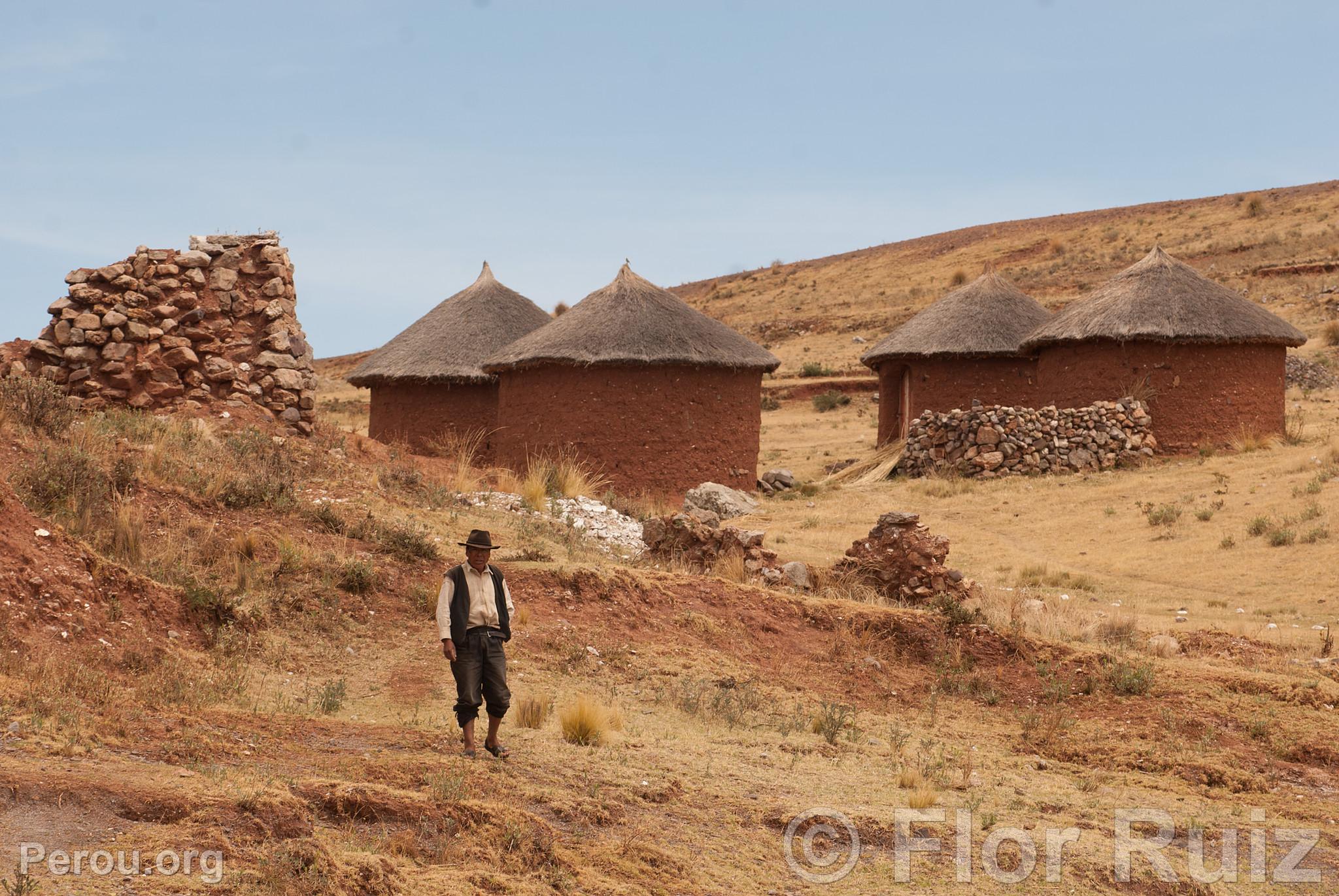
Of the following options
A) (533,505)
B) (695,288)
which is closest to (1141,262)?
(533,505)

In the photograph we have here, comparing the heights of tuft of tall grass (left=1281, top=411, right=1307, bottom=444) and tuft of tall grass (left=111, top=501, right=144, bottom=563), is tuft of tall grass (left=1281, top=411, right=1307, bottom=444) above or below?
above

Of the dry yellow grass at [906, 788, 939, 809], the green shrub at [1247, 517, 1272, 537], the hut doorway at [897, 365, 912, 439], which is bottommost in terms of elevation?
the dry yellow grass at [906, 788, 939, 809]

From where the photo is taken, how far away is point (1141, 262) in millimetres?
23750

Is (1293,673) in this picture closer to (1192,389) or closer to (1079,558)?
(1079,558)

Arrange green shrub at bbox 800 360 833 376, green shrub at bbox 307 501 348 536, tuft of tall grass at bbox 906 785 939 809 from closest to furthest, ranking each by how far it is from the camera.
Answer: tuft of tall grass at bbox 906 785 939 809 < green shrub at bbox 307 501 348 536 < green shrub at bbox 800 360 833 376

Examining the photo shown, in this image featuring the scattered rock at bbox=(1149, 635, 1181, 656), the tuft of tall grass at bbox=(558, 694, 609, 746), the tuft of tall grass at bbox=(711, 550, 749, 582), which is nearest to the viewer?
the tuft of tall grass at bbox=(558, 694, 609, 746)

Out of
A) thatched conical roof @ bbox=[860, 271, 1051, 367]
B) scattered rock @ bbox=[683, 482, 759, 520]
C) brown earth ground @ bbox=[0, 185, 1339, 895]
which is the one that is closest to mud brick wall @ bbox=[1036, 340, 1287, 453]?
thatched conical roof @ bbox=[860, 271, 1051, 367]

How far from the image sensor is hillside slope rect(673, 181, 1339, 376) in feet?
139

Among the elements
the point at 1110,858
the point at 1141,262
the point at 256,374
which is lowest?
the point at 1110,858

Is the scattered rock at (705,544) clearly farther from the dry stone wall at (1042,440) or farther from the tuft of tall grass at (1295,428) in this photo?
the tuft of tall grass at (1295,428)

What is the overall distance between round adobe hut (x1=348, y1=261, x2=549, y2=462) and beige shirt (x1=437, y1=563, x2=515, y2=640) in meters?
14.3

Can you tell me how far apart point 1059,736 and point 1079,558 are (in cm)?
777

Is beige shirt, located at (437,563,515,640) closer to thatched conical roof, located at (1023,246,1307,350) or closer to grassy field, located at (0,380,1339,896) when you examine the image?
grassy field, located at (0,380,1339,896)

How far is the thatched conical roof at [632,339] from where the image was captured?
19469 millimetres
